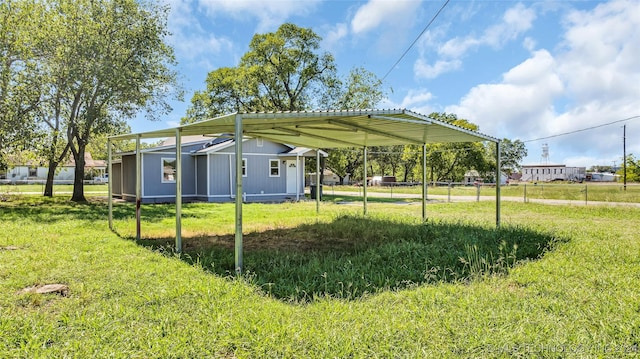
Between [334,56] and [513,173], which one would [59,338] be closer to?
[334,56]

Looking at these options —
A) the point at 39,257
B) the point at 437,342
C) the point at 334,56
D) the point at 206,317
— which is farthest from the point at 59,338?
the point at 334,56

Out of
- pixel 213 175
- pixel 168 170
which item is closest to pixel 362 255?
pixel 213 175

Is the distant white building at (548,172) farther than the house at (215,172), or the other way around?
the distant white building at (548,172)

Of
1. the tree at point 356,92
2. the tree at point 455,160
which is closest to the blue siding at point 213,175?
the tree at point 356,92

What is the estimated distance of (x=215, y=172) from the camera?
17359mm

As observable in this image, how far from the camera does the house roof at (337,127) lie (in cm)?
555

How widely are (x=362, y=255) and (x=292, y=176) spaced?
14079mm

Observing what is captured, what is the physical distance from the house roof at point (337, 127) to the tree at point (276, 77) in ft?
40.0

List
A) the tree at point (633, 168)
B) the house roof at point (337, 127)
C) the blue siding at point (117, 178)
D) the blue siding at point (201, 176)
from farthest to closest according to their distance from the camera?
the tree at point (633, 168), the blue siding at point (117, 178), the blue siding at point (201, 176), the house roof at point (337, 127)

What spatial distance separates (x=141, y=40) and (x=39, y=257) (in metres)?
12.6

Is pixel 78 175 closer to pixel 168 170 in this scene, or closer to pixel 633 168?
pixel 168 170

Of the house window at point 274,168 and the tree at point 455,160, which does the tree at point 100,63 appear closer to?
the house window at point 274,168

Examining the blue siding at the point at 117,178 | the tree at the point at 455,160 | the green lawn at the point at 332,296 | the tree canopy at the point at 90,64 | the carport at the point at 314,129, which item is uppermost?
the tree canopy at the point at 90,64

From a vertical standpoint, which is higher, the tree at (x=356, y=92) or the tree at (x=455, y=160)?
the tree at (x=356, y=92)
